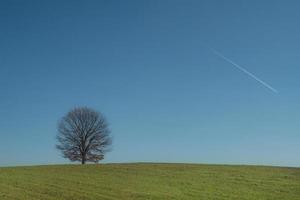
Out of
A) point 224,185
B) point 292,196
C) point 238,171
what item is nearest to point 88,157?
point 238,171

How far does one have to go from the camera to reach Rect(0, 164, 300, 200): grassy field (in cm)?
3306

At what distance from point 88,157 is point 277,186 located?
39.9m

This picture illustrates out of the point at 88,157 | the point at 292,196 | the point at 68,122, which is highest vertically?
the point at 68,122

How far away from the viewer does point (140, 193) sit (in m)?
33.4

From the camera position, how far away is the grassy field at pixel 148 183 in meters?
33.1

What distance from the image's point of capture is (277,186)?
3978 cm

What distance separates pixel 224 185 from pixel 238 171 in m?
11.9

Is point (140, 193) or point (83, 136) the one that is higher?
point (83, 136)

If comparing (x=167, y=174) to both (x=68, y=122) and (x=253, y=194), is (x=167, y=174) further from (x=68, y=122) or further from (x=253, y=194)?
(x=68, y=122)

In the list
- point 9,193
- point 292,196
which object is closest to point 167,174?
point 292,196

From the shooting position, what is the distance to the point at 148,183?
3919 centimetres

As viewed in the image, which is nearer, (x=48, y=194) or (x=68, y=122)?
(x=48, y=194)

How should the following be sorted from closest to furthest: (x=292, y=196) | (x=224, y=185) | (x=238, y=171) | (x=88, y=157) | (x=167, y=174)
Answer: (x=292, y=196)
(x=224, y=185)
(x=167, y=174)
(x=238, y=171)
(x=88, y=157)

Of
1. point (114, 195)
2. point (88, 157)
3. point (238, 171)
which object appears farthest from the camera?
point (88, 157)
